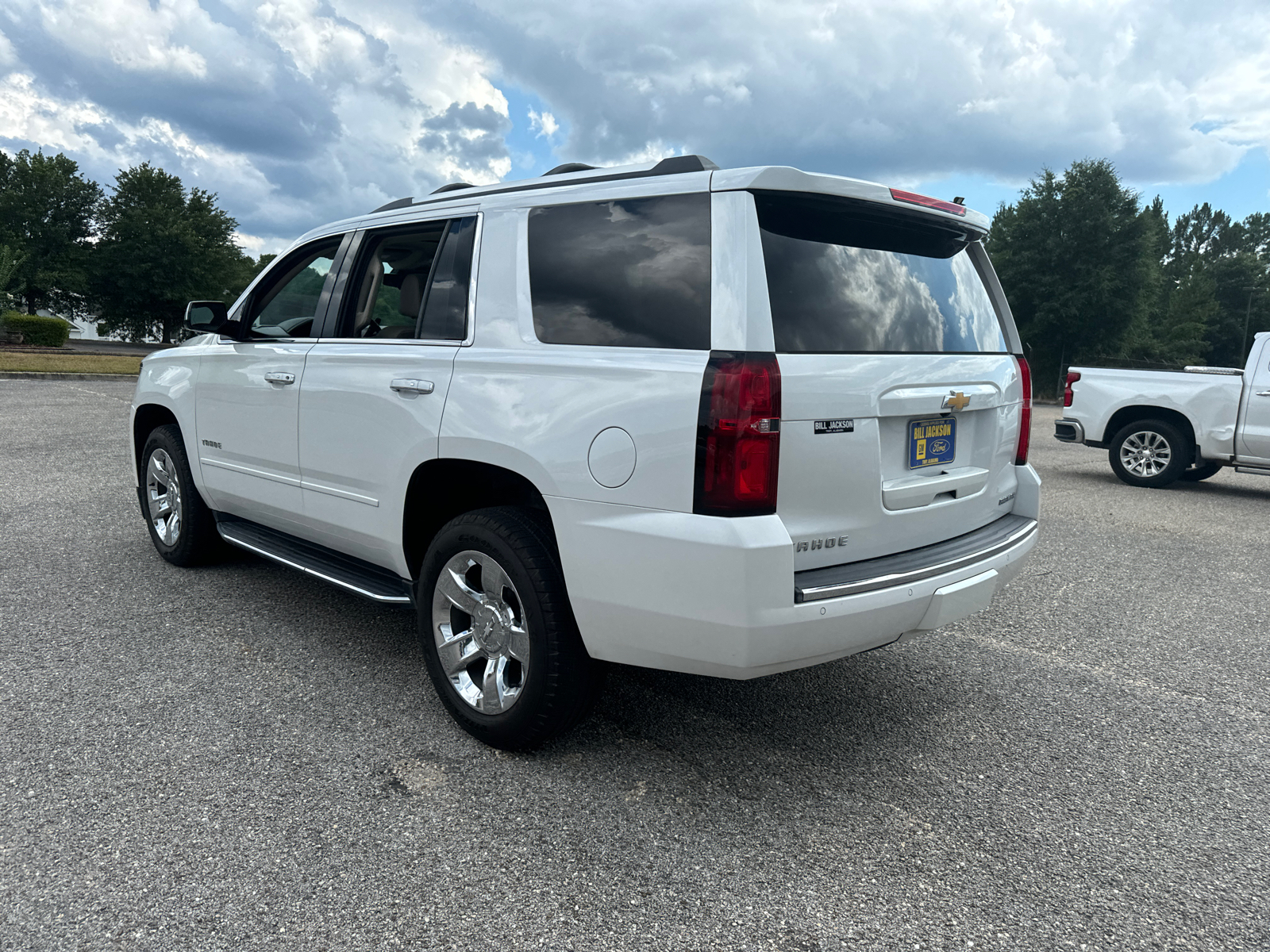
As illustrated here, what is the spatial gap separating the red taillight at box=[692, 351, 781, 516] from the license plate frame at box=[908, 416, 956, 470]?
2.19 ft

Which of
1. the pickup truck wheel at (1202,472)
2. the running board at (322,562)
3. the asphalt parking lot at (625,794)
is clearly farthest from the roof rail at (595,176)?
the pickup truck wheel at (1202,472)

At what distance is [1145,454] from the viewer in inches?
401

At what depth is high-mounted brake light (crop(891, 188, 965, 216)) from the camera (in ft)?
9.75

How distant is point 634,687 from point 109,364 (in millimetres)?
25474

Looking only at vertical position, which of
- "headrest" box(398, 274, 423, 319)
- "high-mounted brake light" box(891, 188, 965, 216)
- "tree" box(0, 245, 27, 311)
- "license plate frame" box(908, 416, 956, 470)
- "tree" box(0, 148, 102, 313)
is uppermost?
"tree" box(0, 148, 102, 313)

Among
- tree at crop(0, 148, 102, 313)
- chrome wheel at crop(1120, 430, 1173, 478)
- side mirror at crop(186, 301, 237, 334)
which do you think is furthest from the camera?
tree at crop(0, 148, 102, 313)

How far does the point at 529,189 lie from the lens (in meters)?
3.22

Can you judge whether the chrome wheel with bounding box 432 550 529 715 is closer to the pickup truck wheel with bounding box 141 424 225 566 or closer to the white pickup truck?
the pickup truck wheel with bounding box 141 424 225 566

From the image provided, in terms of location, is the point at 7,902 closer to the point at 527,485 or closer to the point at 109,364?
the point at 527,485

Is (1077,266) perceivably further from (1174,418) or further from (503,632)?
(503,632)

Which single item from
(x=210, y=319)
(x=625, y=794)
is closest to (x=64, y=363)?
(x=210, y=319)

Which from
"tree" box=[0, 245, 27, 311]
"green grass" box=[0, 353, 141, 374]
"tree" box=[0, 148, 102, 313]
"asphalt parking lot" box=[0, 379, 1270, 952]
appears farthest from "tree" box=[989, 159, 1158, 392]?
"tree" box=[0, 148, 102, 313]

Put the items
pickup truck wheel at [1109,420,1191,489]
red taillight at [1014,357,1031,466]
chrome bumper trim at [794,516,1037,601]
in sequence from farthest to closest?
pickup truck wheel at [1109,420,1191,489] < red taillight at [1014,357,1031,466] < chrome bumper trim at [794,516,1037,601]

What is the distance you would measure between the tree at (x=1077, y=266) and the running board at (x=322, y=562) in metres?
37.4
